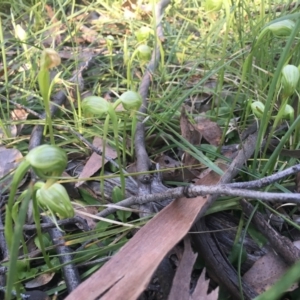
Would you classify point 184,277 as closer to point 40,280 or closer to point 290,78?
point 40,280

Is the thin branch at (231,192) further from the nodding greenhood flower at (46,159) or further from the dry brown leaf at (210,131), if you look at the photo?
the dry brown leaf at (210,131)

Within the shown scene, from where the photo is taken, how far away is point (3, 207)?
0.78 metres

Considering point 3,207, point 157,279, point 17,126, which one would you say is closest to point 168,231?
point 157,279

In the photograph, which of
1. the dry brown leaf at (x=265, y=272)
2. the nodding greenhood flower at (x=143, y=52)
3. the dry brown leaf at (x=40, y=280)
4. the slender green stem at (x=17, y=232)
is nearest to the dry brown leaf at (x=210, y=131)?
the nodding greenhood flower at (x=143, y=52)

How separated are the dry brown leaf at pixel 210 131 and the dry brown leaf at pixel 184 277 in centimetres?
33

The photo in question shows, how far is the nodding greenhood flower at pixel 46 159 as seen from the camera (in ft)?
1.60

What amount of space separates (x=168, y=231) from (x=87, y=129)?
44 cm

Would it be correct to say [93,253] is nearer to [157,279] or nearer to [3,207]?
[157,279]

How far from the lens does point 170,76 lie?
1.15m

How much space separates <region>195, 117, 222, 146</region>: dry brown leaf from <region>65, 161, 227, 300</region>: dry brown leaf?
31cm

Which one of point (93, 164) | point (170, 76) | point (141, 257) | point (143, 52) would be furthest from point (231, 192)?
point (170, 76)

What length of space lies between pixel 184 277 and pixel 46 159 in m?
0.26

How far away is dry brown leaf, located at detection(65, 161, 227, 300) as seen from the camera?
49 cm

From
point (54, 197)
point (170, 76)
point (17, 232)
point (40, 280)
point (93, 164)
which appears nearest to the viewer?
point (17, 232)
